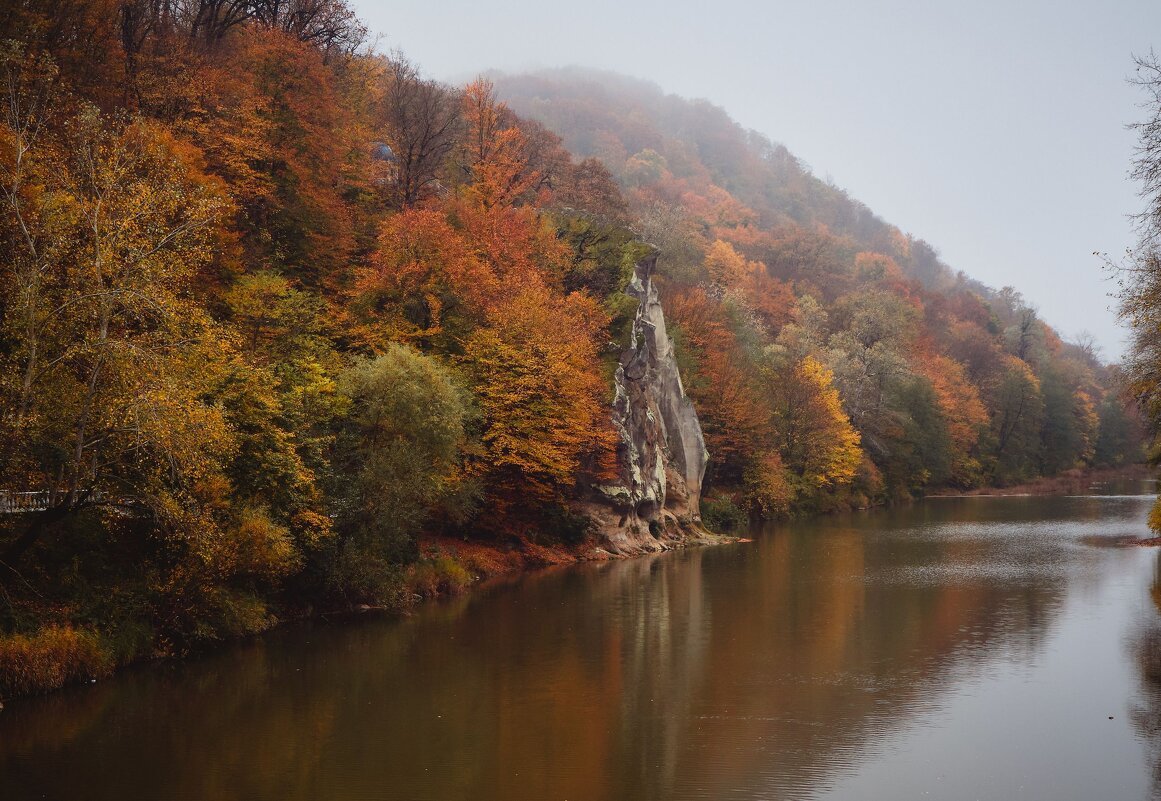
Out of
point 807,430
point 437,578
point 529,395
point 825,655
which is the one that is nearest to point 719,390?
point 807,430

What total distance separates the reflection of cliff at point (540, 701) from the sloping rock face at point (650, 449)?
10475 millimetres

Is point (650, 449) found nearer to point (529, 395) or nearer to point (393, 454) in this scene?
point (529, 395)

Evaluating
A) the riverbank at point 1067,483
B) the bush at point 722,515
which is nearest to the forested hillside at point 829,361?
the riverbank at point 1067,483

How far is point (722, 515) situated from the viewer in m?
53.7

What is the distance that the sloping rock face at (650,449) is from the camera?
144ft

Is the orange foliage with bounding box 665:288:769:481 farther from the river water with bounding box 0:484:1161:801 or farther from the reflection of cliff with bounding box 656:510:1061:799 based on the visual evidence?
the river water with bounding box 0:484:1161:801

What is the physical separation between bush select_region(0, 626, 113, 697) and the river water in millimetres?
341

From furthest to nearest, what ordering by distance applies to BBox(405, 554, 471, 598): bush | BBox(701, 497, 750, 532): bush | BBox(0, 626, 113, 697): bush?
1. BBox(701, 497, 750, 532): bush
2. BBox(405, 554, 471, 598): bush
3. BBox(0, 626, 113, 697): bush

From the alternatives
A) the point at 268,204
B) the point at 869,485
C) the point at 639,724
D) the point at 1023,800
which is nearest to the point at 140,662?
the point at 639,724

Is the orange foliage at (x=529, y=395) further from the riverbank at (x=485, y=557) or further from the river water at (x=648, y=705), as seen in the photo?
the river water at (x=648, y=705)

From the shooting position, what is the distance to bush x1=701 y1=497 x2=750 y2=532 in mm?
52906

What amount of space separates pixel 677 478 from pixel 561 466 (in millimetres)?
13032

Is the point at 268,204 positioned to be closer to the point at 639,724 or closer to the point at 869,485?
the point at 639,724

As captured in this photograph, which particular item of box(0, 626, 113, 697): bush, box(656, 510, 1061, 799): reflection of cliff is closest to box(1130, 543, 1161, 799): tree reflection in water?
box(656, 510, 1061, 799): reflection of cliff
